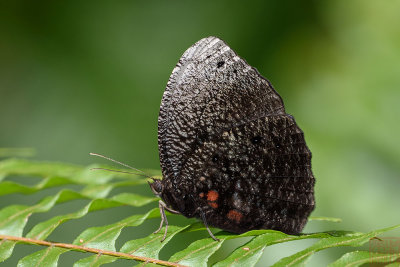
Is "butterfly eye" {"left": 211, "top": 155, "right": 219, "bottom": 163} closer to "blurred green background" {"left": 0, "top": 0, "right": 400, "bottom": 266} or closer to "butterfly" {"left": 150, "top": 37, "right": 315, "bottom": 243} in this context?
"butterfly" {"left": 150, "top": 37, "right": 315, "bottom": 243}

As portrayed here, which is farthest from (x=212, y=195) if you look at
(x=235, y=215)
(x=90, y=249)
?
(x=90, y=249)

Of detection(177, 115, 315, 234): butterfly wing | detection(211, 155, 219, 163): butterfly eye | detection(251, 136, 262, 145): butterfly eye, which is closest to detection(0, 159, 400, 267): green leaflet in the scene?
detection(177, 115, 315, 234): butterfly wing

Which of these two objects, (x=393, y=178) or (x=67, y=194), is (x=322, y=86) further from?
(x=67, y=194)

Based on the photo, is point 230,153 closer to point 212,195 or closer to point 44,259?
point 212,195

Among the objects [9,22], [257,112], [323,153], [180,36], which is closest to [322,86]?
[323,153]

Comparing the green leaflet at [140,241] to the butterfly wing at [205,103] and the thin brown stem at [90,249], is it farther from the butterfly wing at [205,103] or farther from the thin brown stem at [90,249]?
the butterfly wing at [205,103]

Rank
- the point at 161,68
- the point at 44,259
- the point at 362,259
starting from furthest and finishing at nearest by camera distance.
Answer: the point at 161,68 < the point at 44,259 < the point at 362,259
